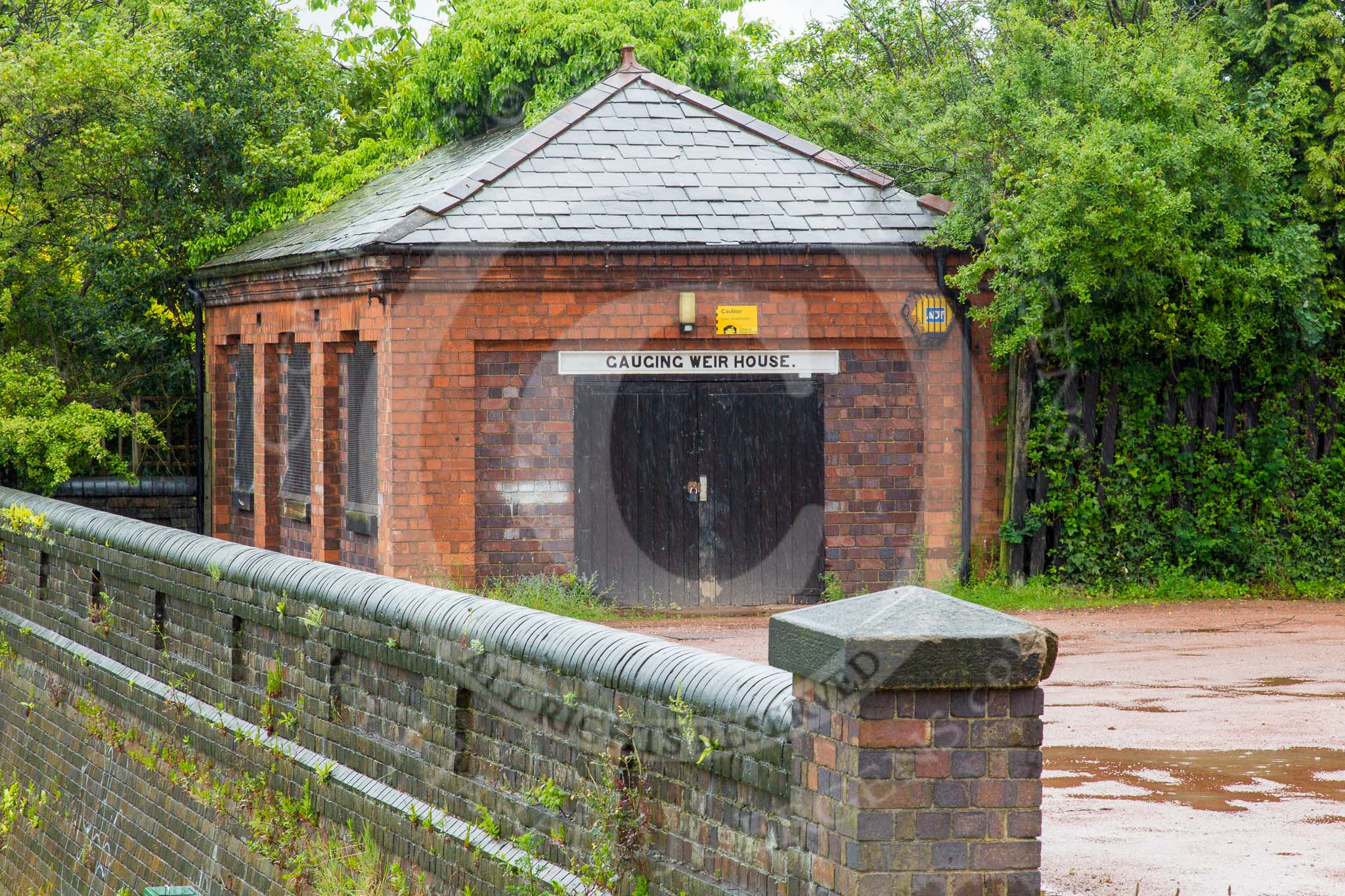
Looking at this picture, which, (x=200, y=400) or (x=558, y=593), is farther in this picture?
(x=200, y=400)

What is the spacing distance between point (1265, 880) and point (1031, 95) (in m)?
9.91

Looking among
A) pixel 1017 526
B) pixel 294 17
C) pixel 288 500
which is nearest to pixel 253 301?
pixel 288 500

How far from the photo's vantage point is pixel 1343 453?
49.7 ft

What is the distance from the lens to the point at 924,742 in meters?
4.34

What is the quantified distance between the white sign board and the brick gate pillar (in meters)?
10.2

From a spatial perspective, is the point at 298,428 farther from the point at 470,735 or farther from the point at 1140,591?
the point at 470,735

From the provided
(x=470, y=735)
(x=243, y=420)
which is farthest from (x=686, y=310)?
(x=470, y=735)

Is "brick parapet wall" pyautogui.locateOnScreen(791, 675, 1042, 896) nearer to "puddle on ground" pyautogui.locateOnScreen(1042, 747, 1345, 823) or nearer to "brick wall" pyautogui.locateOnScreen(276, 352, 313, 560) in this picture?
"puddle on ground" pyautogui.locateOnScreen(1042, 747, 1345, 823)

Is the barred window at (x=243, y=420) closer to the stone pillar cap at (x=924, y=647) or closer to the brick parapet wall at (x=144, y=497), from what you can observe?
the brick parapet wall at (x=144, y=497)

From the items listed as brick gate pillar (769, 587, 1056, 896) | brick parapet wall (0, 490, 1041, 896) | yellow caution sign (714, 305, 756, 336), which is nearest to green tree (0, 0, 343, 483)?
brick parapet wall (0, 490, 1041, 896)

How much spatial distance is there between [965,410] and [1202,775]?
733 centimetres

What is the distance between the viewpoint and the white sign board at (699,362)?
14.6 meters

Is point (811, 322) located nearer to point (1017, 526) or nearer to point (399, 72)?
point (1017, 526)

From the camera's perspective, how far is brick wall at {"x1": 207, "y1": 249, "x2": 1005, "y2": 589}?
14297mm
